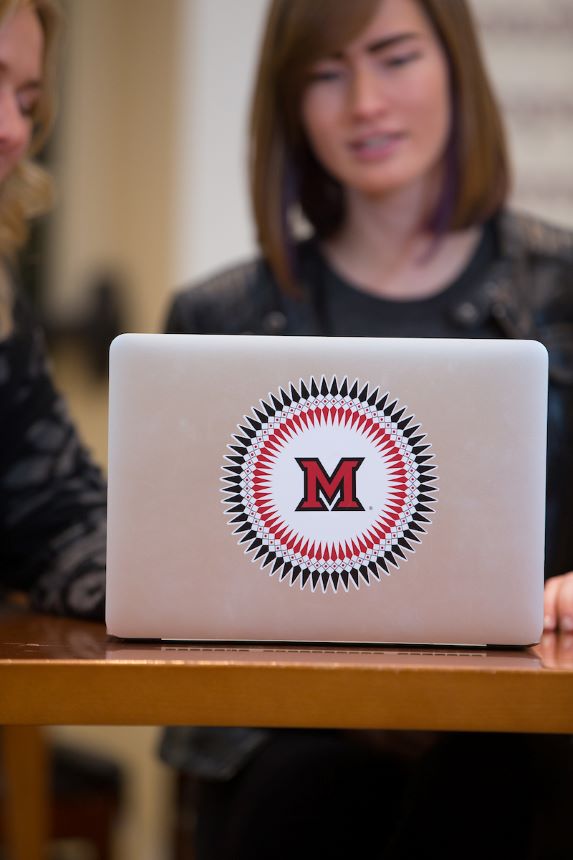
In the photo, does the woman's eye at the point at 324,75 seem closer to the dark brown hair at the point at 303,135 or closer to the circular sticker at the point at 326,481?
the dark brown hair at the point at 303,135

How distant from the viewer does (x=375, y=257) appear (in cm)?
143

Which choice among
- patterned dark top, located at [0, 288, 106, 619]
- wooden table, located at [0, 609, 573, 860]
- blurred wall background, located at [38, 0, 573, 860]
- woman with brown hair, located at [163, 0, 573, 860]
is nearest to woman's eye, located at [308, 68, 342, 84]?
woman with brown hair, located at [163, 0, 573, 860]

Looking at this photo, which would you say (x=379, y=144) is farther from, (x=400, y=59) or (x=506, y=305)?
(x=506, y=305)

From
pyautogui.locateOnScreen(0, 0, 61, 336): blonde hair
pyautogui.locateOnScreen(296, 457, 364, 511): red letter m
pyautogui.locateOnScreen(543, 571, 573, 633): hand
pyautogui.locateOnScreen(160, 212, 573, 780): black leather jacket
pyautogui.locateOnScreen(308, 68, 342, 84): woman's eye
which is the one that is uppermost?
pyautogui.locateOnScreen(308, 68, 342, 84): woman's eye

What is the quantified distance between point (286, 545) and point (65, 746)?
222 centimetres

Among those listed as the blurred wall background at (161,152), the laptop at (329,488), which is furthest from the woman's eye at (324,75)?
the blurred wall background at (161,152)

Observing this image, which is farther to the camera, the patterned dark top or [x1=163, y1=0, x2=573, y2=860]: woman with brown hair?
[x1=163, y1=0, x2=573, y2=860]: woman with brown hair

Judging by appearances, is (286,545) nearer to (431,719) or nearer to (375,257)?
(431,719)

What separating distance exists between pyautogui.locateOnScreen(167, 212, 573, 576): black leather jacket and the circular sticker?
25.3 inches

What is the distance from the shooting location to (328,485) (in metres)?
0.70

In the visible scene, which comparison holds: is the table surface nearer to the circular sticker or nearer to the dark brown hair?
the circular sticker

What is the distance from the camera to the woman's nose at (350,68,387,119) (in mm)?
1309

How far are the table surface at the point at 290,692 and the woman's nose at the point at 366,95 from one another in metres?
0.85

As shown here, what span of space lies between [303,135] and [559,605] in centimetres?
81
